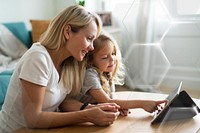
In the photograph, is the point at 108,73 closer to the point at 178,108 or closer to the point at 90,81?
the point at 90,81

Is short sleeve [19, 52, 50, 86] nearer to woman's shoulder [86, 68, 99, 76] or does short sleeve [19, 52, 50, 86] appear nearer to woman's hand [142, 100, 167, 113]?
woman's shoulder [86, 68, 99, 76]

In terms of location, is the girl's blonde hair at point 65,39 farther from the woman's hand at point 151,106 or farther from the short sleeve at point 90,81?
the woman's hand at point 151,106

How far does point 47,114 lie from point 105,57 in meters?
0.20

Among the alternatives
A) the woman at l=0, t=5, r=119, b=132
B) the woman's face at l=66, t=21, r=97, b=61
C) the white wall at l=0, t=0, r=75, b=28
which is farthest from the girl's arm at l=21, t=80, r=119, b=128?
the white wall at l=0, t=0, r=75, b=28

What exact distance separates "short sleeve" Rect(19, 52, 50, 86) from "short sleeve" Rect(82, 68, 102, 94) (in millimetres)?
99

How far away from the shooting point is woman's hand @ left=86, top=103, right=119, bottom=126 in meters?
0.50

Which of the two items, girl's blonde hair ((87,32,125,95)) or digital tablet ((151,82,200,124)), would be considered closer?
digital tablet ((151,82,200,124))

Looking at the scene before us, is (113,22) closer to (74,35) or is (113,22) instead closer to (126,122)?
(74,35)

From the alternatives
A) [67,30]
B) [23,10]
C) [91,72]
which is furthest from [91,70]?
[23,10]

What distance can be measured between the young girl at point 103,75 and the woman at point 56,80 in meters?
0.03

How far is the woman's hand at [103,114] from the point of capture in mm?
504

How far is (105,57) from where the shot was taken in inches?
25.0

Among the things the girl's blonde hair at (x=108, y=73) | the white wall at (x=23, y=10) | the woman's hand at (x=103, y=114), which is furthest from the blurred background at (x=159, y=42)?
the white wall at (x=23, y=10)

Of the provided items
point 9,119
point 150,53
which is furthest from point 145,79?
point 9,119
